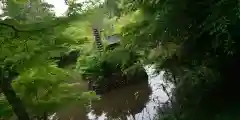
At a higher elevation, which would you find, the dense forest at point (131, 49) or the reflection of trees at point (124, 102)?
the dense forest at point (131, 49)

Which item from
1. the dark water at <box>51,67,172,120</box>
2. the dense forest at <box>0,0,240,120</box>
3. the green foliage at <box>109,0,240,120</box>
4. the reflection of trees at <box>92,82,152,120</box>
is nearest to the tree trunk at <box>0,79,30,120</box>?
the dense forest at <box>0,0,240,120</box>

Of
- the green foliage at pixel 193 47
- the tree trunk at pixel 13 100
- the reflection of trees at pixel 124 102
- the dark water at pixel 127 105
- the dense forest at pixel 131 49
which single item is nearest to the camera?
the dense forest at pixel 131 49

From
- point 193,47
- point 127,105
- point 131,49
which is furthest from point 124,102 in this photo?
point 193,47

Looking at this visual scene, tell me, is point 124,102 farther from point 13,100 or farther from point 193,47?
point 13,100

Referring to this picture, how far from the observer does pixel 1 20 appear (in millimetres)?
2727

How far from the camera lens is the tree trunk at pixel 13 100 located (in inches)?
137

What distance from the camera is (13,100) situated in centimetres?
352

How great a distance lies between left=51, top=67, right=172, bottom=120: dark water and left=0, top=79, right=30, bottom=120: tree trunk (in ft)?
11.2

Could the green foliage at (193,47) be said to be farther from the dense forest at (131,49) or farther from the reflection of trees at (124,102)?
the reflection of trees at (124,102)

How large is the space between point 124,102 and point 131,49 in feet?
→ 9.30

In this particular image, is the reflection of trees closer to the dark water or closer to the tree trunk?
the dark water

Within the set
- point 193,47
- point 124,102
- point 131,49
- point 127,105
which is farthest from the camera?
point 124,102

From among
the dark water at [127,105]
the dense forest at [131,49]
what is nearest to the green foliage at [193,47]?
the dense forest at [131,49]

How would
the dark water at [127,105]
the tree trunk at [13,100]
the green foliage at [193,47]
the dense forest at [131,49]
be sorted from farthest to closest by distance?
the dark water at [127,105]
the green foliage at [193,47]
the tree trunk at [13,100]
the dense forest at [131,49]
